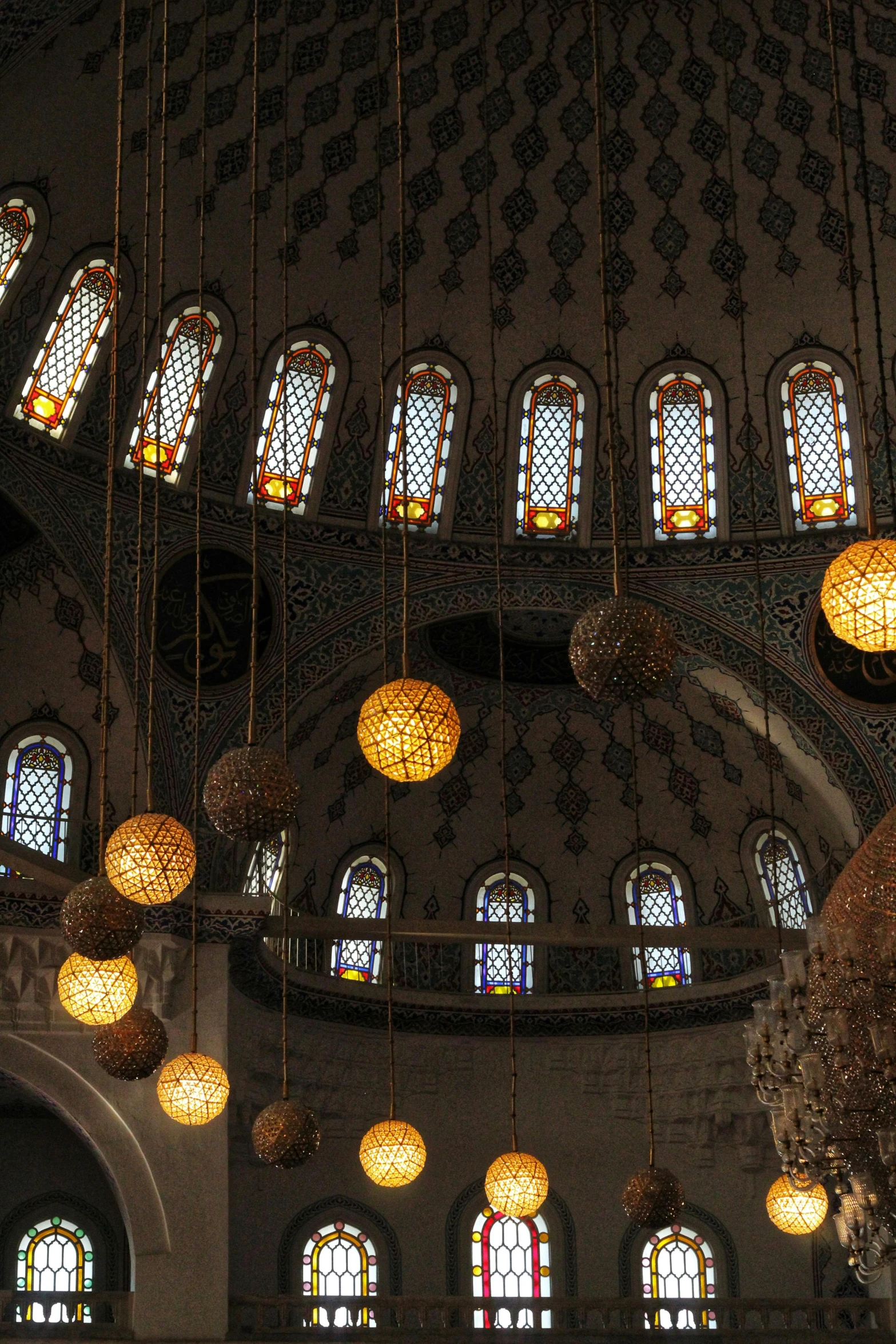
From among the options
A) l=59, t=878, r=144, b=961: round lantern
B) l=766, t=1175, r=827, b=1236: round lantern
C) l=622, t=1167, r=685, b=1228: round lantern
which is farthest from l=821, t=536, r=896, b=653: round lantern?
l=766, t=1175, r=827, b=1236: round lantern

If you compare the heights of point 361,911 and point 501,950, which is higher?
point 361,911

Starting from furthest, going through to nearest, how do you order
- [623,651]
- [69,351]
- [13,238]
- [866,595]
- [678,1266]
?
[678,1266] < [69,351] < [13,238] < [866,595] < [623,651]

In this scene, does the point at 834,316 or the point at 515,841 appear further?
the point at 515,841

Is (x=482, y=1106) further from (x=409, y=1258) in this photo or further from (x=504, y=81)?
(x=504, y=81)

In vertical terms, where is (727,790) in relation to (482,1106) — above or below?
above

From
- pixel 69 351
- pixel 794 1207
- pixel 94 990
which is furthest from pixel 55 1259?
pixel 69 351

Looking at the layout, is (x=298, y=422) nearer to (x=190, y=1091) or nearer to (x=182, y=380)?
(x=182, y=380)

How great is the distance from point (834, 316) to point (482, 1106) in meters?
6.27

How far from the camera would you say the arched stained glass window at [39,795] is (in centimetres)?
1170

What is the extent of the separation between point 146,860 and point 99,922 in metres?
0.29

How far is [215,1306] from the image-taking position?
10.4 m

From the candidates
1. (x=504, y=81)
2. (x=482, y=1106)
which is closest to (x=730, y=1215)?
→ (x=482, y=1106)

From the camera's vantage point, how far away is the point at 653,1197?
25.3 ft

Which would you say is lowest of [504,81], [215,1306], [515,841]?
[215,1306]
